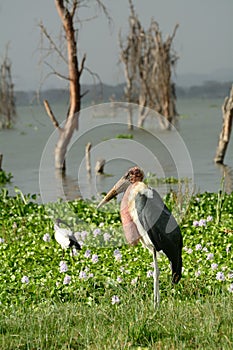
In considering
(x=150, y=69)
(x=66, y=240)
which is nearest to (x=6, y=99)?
(x=150, y=69)

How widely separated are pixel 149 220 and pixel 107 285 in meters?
0.91

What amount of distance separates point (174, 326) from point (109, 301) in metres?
0.83

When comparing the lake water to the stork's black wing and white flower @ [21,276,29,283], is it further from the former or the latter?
the stork's black wing

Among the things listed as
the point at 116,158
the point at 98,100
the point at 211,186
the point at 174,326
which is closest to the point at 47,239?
the point at 174,326

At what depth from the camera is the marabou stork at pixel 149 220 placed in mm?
3877

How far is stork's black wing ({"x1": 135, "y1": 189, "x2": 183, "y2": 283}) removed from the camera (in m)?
3.87

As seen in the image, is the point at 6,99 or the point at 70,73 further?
the point at 6,99

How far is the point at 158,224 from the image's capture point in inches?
154

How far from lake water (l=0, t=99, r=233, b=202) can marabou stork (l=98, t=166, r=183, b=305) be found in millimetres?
3873

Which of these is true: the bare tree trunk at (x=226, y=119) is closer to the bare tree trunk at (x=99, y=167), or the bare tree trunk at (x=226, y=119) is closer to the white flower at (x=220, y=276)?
the bare tree trunk at (x=99, y=167)

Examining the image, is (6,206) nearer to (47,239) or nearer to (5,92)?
(47,239)

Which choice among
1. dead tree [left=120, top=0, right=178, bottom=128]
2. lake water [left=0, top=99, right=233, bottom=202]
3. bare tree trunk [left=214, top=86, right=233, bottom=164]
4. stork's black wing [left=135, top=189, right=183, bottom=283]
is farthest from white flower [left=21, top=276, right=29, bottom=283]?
dead tree [left=120, top=0, right=178, bottom=128]

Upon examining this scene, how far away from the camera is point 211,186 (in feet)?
32.5

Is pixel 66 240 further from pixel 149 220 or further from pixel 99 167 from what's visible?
pixel 99 167
